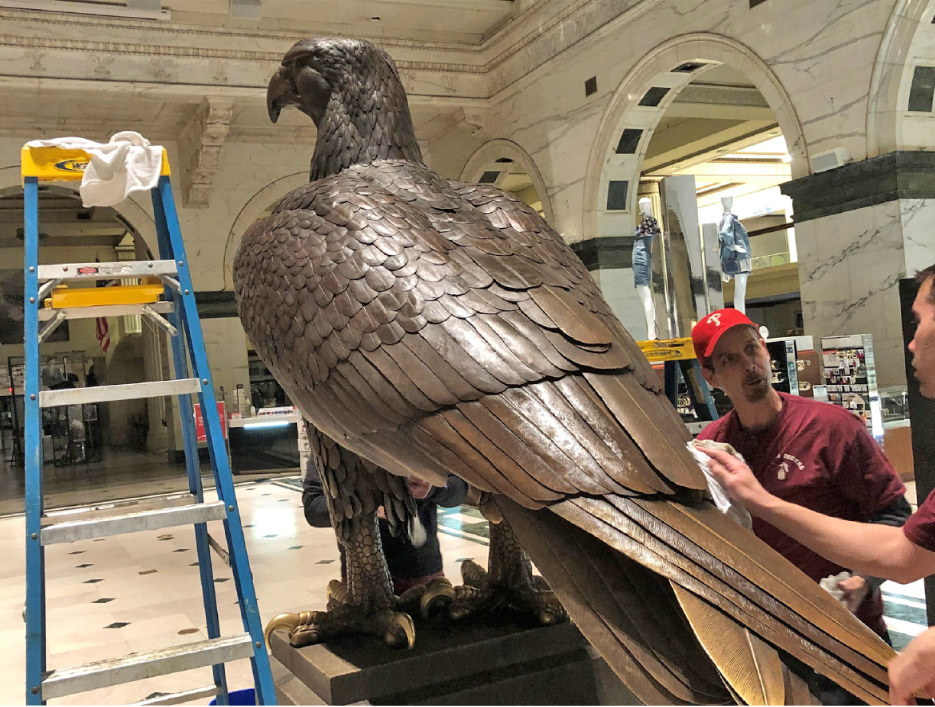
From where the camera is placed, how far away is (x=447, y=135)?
1351 cm

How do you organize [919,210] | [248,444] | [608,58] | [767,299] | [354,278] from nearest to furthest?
[354,278] < [919,210] < [608,58] < [248,444] < [767,299]

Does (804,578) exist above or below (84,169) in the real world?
below

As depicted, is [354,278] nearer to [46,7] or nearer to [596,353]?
[596,353]

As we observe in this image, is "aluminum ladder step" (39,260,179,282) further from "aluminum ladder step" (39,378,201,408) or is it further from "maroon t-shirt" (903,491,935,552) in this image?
"maroon t-shirt" (903,491,935,552)

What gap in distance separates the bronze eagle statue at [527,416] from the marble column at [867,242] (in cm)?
598

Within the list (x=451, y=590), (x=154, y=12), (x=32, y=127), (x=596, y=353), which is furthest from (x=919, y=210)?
(x=32, y=127)

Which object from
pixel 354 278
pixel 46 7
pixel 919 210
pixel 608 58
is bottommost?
pixel 354 278

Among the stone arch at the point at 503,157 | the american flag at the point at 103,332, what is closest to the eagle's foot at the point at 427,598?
the stone arch at the point at 503,157

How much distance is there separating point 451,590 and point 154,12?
8.67 m

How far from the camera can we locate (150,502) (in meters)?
2.07

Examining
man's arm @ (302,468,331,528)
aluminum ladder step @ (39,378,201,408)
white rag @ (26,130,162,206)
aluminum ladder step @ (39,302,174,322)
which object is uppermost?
white rag @ (26,130,162,206)

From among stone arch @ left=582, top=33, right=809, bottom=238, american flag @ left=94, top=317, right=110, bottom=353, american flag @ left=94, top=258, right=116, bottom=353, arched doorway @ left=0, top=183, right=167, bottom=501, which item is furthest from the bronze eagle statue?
american flag @ left=94, top=317, right=110, bottom=353

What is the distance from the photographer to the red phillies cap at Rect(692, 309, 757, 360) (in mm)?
1843

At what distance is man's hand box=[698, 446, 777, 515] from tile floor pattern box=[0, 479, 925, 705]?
2.18 meters
